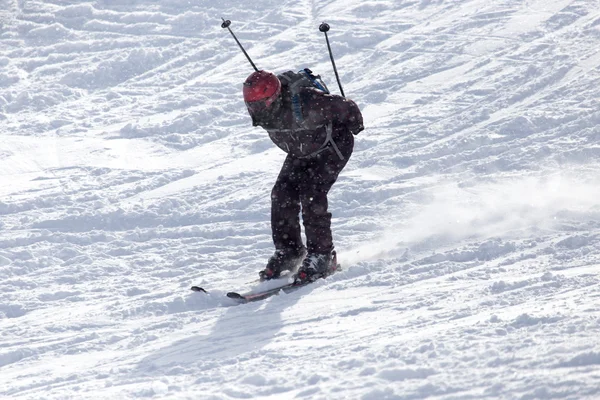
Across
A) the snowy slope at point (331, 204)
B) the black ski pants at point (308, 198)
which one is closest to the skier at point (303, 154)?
the black ski pants at point (308, 198)

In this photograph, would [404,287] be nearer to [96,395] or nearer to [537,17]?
[96,395]

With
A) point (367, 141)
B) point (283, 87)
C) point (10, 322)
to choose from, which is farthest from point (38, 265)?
point (367, 141)

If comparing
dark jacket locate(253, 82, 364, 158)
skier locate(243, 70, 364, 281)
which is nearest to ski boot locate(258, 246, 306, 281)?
skier locate(243, 70, 364, 281)

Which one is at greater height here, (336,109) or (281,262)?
(336,109)

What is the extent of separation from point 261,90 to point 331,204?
2.51m

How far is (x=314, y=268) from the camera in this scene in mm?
6070

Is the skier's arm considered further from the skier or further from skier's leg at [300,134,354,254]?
skier's leg at [300,134,354,254]

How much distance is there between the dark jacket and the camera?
19.2ft

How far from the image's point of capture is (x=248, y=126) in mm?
10469

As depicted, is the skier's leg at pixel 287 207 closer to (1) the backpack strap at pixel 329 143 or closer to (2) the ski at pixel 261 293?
(1) the backpack strap at pixel 329 143

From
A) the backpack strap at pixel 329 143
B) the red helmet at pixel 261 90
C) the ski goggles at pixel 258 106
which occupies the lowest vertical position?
the backpack strap at pixel 329 143

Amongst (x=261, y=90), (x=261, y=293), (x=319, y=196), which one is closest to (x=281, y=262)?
(x=261, y=293)

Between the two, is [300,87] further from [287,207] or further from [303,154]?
[287,207]

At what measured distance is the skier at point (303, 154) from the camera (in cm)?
583
